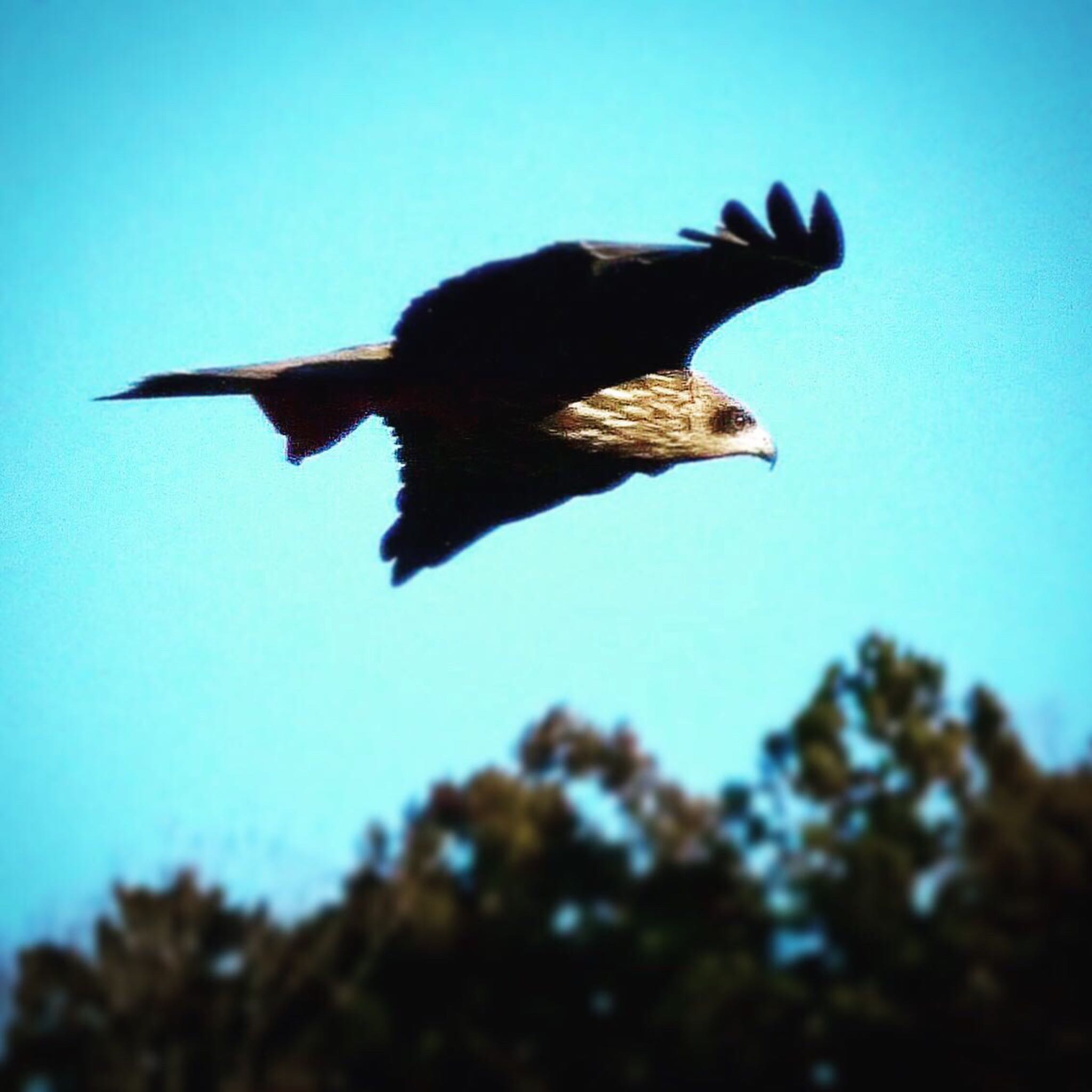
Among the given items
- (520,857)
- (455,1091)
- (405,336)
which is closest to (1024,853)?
(520,857)

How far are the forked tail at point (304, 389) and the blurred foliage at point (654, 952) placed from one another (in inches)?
113

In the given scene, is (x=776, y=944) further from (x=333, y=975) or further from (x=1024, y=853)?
(x=333, y=975)

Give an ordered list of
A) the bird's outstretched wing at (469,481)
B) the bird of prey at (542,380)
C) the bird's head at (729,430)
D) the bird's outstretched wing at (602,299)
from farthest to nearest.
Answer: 1. the bird's outstretched wing at (469,481)
2. the bird's head at (729,430)
3. the bird of prey at (542,380)
4. the bird's outstretched wing at (602,299)

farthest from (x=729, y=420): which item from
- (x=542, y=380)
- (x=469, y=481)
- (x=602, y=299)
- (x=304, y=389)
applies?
(x=304, y=389)

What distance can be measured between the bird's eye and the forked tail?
6.89 feet

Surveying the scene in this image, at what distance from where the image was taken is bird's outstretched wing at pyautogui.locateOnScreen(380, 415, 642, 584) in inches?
249

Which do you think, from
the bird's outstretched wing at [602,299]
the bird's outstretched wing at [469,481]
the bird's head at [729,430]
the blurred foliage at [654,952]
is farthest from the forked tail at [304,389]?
the blurred foliage at [654,952]

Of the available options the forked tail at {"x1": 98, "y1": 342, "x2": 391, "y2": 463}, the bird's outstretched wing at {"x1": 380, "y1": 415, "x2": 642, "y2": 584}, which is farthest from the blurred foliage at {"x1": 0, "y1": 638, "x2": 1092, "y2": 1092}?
the forked tail at {"x1": 98, "y1": 342, "x2": 391, "y2": 463}

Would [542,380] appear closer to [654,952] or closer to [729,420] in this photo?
[729,420]

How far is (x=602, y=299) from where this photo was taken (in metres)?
5.07

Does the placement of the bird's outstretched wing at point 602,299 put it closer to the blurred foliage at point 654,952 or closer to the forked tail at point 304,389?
the forked tail at point 304,389

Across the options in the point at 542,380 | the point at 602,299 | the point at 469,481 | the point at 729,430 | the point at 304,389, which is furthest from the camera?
the point at 469,481

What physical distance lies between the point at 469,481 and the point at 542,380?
1075mm

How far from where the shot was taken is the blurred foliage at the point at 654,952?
5.28 m
